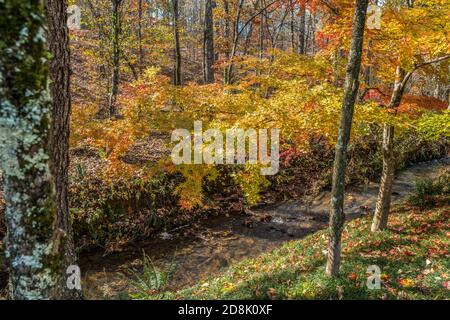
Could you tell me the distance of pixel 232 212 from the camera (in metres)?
12.3

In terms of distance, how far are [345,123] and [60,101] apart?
4255 millimetres

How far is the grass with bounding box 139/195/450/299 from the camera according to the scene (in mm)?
5660

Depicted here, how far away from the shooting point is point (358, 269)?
625 centimetres

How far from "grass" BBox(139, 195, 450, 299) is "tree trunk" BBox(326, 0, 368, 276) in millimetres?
523

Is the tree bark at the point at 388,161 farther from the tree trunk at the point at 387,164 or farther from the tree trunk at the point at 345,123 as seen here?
the tree trunk at the point at 345,123

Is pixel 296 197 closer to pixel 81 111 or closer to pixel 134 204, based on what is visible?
pixel 134 204

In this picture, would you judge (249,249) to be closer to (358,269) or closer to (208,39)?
(358,269)

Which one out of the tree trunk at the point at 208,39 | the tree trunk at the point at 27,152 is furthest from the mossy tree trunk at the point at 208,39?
the tree trunk at the point at 27,152

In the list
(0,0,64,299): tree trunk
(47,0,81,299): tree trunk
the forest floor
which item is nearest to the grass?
the forest floor

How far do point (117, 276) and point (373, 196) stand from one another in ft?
31.3

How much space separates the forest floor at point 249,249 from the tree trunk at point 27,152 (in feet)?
10.4

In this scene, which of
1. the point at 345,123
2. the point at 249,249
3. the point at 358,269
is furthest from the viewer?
the point at 249,249

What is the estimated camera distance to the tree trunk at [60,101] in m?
4.73

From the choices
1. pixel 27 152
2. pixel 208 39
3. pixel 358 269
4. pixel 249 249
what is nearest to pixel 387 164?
pixel 358 269
